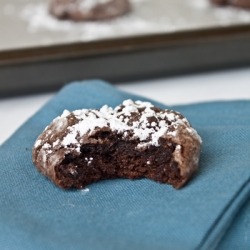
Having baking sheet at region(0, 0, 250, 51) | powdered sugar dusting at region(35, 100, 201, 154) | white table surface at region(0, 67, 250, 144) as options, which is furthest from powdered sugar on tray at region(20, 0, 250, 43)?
powdered sugar dusting at region(35, 100, 201, 154)

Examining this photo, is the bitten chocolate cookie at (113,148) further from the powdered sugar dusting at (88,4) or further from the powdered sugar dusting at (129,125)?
the powdered sugar dusting at (88,4)

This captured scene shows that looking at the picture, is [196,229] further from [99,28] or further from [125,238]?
[99,28]

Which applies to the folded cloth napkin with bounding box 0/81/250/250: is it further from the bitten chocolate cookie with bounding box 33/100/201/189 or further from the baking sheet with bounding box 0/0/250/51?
the baking sheet with bounding box 0/0/250/51

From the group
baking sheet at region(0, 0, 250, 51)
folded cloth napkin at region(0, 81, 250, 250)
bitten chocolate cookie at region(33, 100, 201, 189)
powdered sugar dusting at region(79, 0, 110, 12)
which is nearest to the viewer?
folded cloth napkin at region(0, 81, 250, 250)

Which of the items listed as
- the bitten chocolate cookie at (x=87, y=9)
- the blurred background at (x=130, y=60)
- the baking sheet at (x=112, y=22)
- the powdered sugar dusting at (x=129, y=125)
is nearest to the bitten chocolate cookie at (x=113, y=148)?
the powdered sugar dusting at (x=129, y=125)

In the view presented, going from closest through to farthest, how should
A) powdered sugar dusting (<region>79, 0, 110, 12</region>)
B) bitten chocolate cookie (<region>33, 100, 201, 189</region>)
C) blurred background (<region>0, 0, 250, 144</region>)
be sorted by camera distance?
bitten chocolate cookie (<region>33, 100, 201, 189</region>), blurred background (<region>0, 0, 250, 144</region>), powdered sugar dusting (<region>79, 0, 110, 12</region>)

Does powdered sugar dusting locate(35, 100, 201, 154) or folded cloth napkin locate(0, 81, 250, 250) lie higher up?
powdered sugar dusting locate(35, 100, 201, 154)

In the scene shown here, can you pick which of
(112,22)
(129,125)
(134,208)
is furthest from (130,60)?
(134,208)
